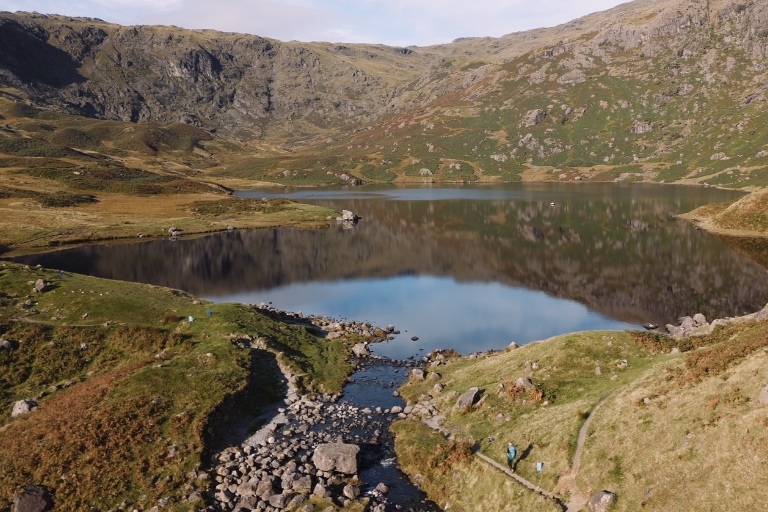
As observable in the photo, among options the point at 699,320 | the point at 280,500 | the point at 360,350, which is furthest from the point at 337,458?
the point at 699,320

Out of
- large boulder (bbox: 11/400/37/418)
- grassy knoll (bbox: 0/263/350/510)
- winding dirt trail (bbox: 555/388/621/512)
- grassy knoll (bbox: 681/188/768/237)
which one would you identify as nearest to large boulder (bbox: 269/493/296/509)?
grassy knoll (bbox: 0/263/350/510)

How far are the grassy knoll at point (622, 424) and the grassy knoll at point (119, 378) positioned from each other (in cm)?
1604

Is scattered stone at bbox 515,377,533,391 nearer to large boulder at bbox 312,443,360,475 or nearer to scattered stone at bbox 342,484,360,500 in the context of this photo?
large boulder at bbox 312,443,360,475

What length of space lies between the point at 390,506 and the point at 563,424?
41.7 ft

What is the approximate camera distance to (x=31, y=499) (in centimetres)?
2783

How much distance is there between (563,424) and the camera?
32.0 m

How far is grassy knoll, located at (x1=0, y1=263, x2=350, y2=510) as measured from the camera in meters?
30.5

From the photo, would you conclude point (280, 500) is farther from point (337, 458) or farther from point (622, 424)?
point (622, 424)

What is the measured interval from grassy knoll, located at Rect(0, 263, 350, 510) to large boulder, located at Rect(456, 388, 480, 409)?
581 inches

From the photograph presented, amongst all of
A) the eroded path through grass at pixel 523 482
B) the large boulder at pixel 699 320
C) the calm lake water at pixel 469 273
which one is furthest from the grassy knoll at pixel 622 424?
the large boulder at pixel 699 320

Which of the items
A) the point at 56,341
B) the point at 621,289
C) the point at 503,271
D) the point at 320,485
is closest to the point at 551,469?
the point at 320,485

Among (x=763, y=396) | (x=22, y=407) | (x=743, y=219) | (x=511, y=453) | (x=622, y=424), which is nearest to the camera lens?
(x=763, y=396)

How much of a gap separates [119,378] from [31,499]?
14.4m

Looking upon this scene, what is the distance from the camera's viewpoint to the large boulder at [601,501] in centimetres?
2438
